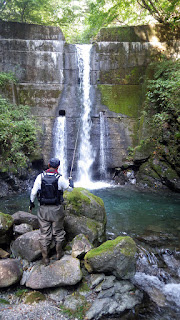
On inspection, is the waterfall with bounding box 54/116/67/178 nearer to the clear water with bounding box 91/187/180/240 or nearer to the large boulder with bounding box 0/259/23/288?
the clear water with bounding box 91/187/180/240

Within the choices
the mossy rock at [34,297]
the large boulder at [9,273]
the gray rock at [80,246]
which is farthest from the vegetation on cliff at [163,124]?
the large boulder at [9,273]

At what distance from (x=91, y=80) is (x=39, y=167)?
230 inches

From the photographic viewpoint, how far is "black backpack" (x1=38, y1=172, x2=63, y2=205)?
3.21 m

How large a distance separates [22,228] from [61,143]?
6.89 metres

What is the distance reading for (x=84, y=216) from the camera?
4250mm

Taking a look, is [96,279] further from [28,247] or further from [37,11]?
[37,11]

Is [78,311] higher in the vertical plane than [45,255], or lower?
lower

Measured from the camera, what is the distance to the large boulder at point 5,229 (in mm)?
3637

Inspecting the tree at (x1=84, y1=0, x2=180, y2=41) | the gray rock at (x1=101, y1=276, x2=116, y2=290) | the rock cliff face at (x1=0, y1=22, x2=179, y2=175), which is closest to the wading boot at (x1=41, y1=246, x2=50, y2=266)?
the gray rock at (x1=101, y1=276, x2=116, y2=290)

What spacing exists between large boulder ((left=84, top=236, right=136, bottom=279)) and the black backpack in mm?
1106

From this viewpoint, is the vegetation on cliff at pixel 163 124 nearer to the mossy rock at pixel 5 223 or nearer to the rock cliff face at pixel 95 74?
the rock cliff face at pixel 95 74

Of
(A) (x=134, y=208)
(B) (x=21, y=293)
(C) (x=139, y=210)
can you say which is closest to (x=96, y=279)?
(B) (x=21, y=293)

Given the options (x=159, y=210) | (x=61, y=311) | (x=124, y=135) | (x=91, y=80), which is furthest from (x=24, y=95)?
(x=61, y=311)

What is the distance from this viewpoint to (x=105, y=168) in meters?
10.8
